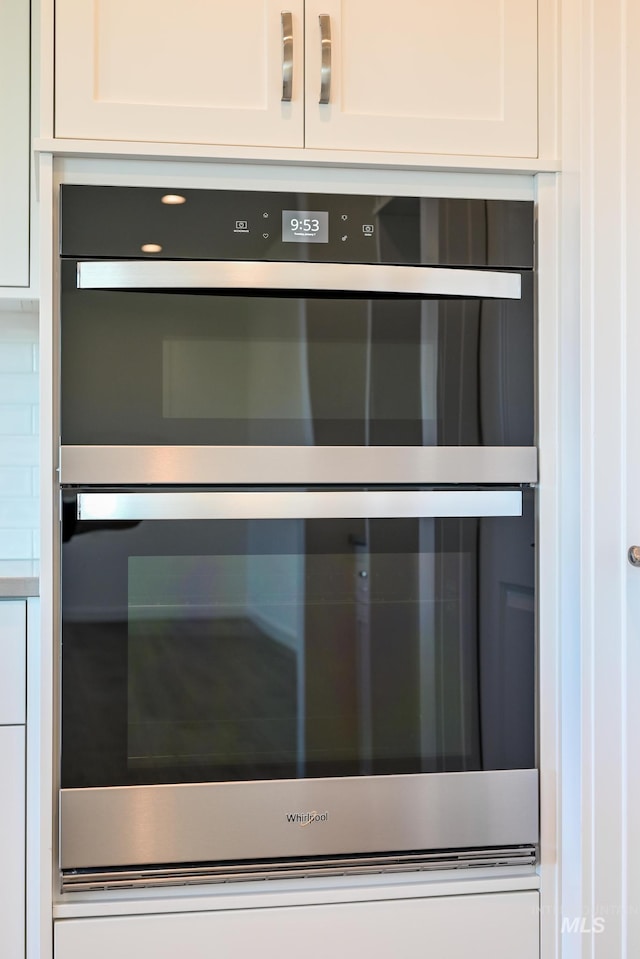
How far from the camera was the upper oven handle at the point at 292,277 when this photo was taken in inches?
49.8

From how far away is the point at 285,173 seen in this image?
1316 millimetres

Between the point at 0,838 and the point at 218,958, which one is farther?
the point at 0,838

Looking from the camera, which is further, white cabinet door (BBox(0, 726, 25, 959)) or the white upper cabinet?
white cabinet door (BBox(0, 726, 25, 959))

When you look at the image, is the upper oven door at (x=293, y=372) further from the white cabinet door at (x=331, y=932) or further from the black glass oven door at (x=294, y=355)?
the white cabinet door at (x=331, y=932)

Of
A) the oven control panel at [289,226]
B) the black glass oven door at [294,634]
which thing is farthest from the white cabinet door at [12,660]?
the oven control panel at [289,226]

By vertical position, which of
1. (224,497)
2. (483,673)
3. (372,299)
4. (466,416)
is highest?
(372,299)

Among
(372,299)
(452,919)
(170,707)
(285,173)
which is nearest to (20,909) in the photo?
(170,707)

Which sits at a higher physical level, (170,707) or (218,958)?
(170,707)

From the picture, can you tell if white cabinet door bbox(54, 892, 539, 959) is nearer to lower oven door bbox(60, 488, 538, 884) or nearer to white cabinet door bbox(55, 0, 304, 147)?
lower oven door bbox(60, 488, 538, 884)

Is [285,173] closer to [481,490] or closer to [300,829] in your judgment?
[481,490]

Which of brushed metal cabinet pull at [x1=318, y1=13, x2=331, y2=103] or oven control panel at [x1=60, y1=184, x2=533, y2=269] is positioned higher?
brushed metal cabinet pull at [x1=318, y1=13, x2=331, y2=103]

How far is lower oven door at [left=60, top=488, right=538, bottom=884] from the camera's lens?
1.26 meters

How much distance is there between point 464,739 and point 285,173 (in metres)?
0.94

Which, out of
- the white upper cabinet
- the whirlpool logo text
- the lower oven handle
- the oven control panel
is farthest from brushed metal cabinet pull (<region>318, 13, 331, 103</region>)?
the whirlpool logo text
